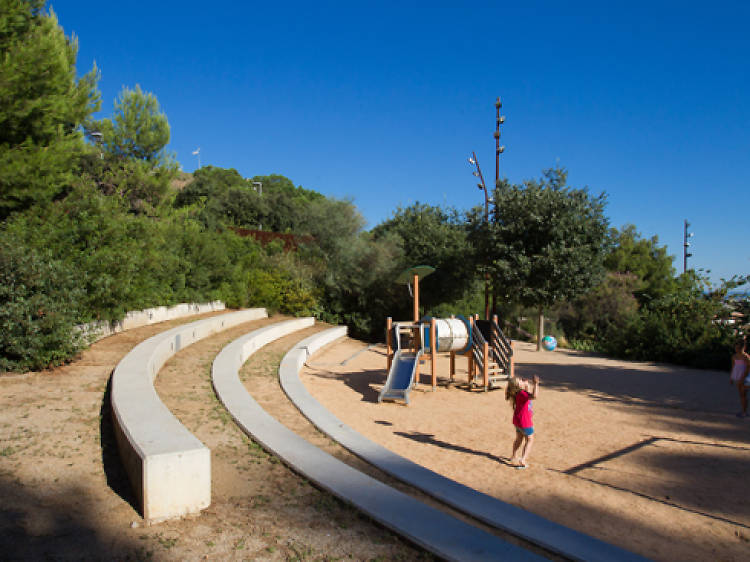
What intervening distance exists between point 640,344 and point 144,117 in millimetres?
28145

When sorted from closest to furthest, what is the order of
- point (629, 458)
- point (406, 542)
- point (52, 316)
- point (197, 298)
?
point (406, 542) < point (629, 458) < point (52, 316) < point (197, 298)

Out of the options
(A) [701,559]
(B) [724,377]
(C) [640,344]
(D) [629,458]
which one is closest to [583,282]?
(C) [640,344]

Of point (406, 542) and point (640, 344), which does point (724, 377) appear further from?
point (406, 542)

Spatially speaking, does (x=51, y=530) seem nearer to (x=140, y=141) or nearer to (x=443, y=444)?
(x=443, y=444)

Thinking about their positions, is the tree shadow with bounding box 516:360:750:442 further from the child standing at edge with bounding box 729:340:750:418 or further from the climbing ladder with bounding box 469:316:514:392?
the climbing ladder with bounding box 469:316:514:392

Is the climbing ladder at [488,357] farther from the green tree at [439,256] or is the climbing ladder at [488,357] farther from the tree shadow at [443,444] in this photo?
the green tree at [439,256]

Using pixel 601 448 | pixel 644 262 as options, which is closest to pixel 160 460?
pixel 601 448

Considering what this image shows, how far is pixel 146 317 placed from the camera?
15.4 m

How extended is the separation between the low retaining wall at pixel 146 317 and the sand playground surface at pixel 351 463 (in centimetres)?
52

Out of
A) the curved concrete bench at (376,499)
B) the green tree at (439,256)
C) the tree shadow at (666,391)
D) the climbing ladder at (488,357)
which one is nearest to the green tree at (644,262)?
the green tree at (439,256)

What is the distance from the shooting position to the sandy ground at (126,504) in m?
3.57

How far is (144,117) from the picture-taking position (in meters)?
29.3

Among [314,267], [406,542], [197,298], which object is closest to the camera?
[406,542]

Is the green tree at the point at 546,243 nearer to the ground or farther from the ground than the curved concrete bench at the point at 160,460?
farther from the ground
